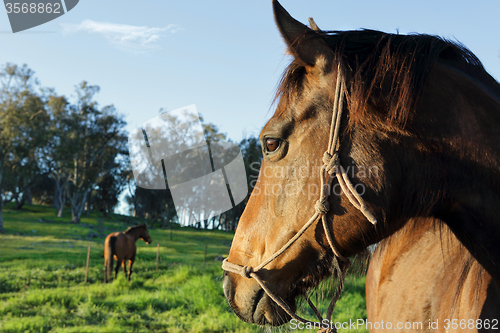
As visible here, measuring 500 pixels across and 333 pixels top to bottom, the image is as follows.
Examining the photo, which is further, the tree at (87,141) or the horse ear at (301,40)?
the tree at (87,141)

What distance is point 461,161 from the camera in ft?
4.00

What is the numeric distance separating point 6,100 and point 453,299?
110 feet

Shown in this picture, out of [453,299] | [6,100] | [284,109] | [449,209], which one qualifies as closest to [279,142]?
[284,109]

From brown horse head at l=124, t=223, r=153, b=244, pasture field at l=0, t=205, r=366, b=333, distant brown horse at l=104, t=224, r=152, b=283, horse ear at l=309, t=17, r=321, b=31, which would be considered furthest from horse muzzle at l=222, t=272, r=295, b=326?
brown horse head at l=124, t=223, r=153, b=244

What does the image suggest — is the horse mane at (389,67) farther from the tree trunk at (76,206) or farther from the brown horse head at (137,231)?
the tree trunk at (76,206)

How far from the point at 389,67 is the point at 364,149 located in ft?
1.06

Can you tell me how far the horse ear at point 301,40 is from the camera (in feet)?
4.24

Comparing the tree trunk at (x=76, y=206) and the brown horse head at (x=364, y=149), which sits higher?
the brown horse head at (x=364, y=149)

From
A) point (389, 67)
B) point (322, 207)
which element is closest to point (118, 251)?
point (322, 207)

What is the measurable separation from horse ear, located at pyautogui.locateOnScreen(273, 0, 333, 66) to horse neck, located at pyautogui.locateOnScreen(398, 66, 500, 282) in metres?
0.43

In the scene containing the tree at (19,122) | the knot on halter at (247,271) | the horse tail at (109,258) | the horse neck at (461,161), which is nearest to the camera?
the horse neck at (461,161)

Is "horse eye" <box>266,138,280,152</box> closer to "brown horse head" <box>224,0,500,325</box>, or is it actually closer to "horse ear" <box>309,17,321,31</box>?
"brown horse head" <box>224,0,500,325</box>

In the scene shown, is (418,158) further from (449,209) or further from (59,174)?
(59,174)

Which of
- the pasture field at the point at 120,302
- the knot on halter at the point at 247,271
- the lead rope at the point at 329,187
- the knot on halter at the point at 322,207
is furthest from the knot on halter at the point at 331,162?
the pasture field at the point at 120,302
